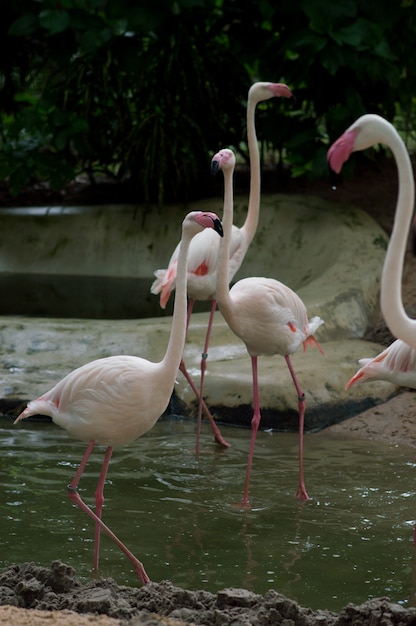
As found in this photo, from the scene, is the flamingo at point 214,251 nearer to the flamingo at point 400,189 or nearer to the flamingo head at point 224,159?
the flamingo head at point 224,159

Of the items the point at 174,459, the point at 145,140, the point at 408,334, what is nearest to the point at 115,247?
the point at 145,140

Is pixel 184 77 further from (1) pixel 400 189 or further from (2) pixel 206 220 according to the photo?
(1) pixel 400 189

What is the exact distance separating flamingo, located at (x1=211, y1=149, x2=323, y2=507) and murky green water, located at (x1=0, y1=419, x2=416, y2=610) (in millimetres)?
240

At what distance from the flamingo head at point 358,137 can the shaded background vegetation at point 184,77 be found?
195 inches

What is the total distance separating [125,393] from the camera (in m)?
3.66

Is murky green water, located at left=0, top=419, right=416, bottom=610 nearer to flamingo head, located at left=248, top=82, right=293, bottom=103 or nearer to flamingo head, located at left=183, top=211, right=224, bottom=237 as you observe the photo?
flamingo head, located at left=183, top=211, right=224, bottom=237

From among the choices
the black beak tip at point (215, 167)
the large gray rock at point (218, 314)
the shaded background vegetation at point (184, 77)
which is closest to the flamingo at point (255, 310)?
the black beak tip at point (215, 167)

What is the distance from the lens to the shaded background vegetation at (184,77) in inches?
316

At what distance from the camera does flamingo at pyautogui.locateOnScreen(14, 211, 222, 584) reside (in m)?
3.61

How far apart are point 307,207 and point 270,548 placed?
16.1ft

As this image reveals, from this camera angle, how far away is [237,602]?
116 inches

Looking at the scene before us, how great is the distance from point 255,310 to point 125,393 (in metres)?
1.21

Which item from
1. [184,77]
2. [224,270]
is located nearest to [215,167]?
[224,270]

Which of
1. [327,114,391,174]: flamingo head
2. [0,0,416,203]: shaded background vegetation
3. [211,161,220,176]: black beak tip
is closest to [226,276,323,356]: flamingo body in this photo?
[211,161,220,176]: black beak tip
